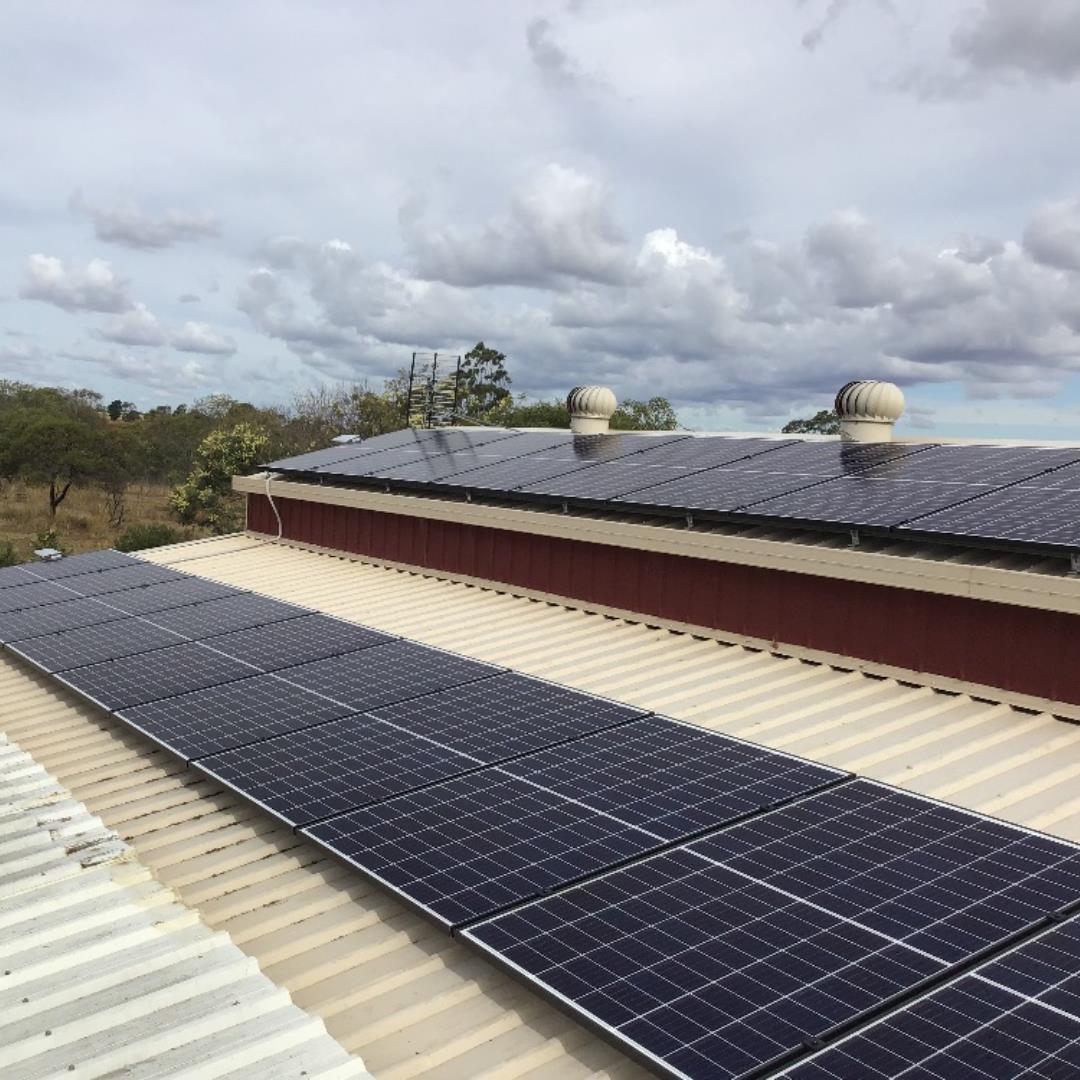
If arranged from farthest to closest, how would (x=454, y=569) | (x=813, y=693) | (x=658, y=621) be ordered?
1. (x=454, y=569)
2. (x=658, y=621)
3. (x=813, y=693)

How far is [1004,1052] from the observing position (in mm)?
5559

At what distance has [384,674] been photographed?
42.8 ft

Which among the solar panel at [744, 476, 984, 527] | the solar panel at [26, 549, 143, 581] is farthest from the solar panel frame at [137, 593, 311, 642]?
the solar panel at [744, 476, 984, 527]

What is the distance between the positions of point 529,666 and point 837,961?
27.6ft

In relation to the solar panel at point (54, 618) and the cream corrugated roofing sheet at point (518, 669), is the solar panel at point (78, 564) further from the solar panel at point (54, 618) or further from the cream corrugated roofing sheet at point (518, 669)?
the cream corrugated roofing sheet at point (518, 669)

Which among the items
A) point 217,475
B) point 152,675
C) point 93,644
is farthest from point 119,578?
point 217,475

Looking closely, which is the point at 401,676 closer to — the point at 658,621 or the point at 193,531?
the point at 658,621

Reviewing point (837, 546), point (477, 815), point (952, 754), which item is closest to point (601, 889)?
point (477, 815)

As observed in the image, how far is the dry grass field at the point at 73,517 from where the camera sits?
6750cm

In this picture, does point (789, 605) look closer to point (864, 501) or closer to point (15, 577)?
point (864, 501)

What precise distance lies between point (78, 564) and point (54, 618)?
6185 mm

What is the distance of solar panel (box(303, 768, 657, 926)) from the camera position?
7.62 meters

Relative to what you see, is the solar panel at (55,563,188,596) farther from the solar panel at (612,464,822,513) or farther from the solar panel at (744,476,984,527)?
the solar panel at (744,476,984,527)

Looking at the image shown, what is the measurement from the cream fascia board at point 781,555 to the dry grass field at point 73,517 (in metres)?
49.8
